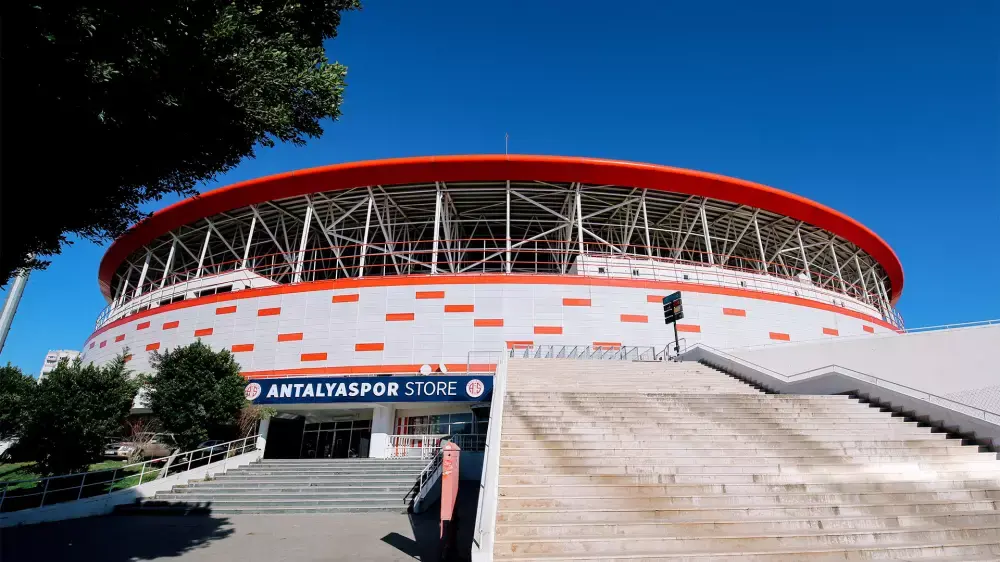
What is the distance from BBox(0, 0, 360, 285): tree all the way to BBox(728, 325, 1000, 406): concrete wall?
13706 millimetres

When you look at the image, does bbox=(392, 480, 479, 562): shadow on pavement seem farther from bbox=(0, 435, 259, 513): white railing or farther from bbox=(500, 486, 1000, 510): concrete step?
bbox=(0, 435, 259, 513): white railing

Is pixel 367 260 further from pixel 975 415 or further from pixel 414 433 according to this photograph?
pixel 975 415

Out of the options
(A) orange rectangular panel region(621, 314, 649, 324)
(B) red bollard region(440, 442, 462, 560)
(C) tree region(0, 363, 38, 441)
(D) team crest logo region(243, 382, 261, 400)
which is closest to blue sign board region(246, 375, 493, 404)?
(D) team crest logo region(243, 382, 261, 400)

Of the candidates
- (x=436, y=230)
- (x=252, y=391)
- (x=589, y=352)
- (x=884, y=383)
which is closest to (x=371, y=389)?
(x=252, y=391)

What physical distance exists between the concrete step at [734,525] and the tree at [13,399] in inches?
538

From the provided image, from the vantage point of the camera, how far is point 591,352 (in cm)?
1989

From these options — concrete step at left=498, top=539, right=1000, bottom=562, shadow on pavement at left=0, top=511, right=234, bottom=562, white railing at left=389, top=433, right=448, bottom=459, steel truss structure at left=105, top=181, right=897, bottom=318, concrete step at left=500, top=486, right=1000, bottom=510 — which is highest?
steel truss structure at left=105, top=181, right=897, bottom=318

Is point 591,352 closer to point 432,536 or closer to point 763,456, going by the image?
point 763,456

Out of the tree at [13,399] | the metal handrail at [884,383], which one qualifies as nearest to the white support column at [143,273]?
the tree at [13,399]

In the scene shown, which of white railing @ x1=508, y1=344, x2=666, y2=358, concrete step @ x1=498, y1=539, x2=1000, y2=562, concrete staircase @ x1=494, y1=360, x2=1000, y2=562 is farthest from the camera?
white railing @ x1=508, y1=344, x2=666, y2=358

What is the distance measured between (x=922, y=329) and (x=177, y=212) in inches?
1234

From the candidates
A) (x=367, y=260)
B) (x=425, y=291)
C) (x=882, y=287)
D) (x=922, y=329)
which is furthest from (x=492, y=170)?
(x=882, y=287)

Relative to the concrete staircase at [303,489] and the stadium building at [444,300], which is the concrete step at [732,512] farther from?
the stadium building at [444,300]

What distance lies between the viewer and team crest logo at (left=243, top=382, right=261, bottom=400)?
16.7 metres
